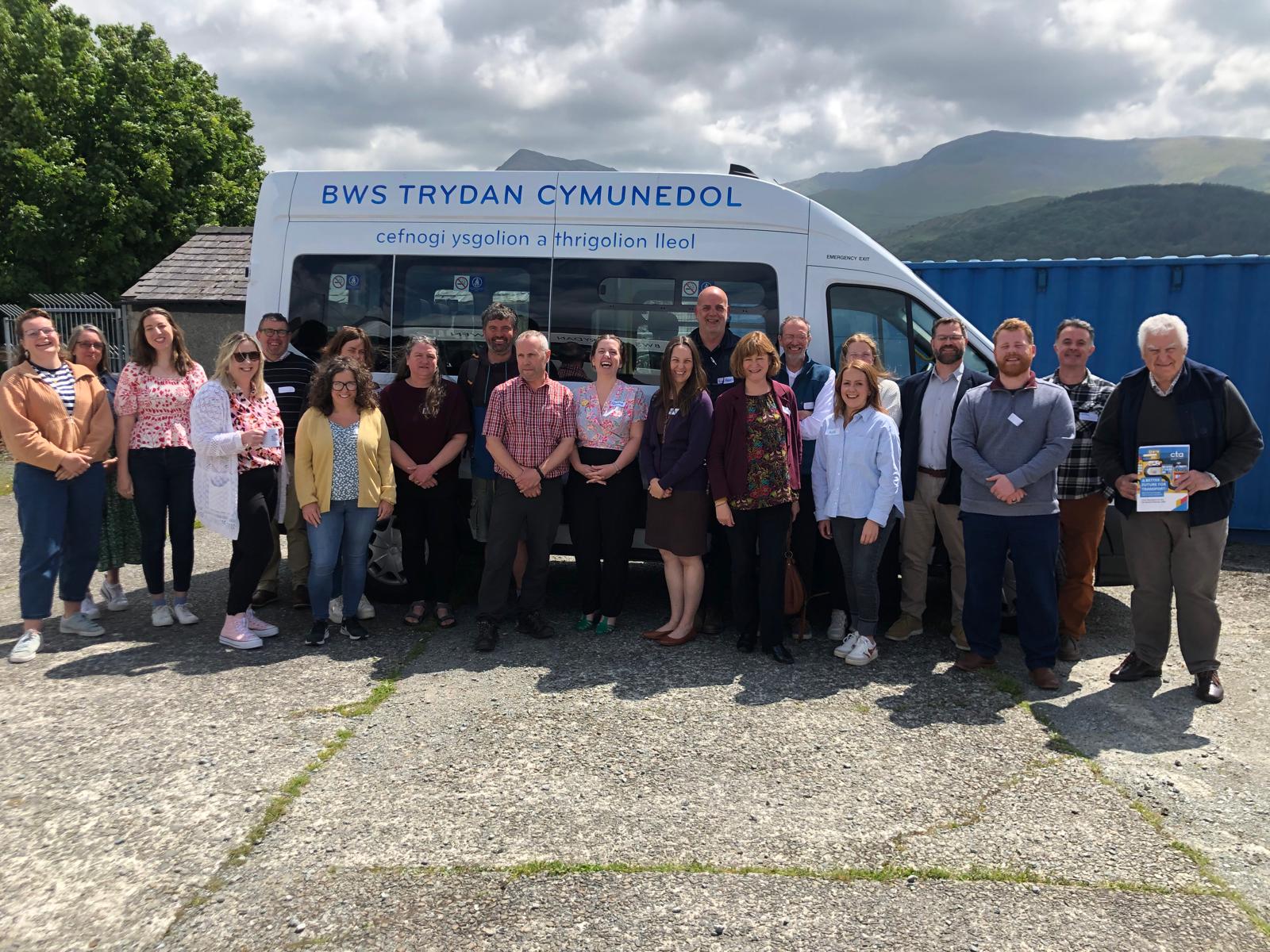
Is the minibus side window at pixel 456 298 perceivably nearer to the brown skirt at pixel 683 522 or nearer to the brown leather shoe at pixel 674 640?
the brown skirt at pixel 683 522

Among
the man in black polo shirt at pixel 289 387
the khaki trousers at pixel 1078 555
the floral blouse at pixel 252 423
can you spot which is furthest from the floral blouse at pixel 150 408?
the khaki trousers at pixel 1078 555

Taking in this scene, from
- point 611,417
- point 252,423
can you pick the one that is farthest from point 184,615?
point 611,417

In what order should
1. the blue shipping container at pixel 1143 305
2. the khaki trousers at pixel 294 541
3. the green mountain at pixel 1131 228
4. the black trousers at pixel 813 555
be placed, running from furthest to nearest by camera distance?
the green mountain at pixel 1131 228, the blue shipping container at pixel 1143 305, the khaki trousers at pixel 294 541, the black trousers at pixel 813 555

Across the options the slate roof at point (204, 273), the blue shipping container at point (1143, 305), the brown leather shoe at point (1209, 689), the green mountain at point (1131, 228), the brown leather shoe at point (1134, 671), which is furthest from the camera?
the green mountain at point (1131, 228)

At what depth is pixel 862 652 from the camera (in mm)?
5184

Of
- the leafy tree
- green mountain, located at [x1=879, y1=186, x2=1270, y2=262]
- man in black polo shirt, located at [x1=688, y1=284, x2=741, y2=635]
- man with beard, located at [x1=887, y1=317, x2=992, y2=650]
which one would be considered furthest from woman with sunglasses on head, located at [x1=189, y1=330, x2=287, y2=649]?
green mountain, located at [x1=879, y1=186, x2=1270, y2=262]

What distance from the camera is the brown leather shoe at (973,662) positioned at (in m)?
5.11

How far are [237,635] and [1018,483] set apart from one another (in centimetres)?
444

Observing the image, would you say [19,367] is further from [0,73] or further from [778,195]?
[0,73]

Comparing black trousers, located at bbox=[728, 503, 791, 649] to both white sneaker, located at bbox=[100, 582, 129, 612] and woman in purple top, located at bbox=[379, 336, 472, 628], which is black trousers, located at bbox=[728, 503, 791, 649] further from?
white sneaker, located at bbox=[100, 582, 129, 612]

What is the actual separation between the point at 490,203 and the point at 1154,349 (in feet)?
13.3

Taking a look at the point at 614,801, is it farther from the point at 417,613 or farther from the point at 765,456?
the point at 417,613

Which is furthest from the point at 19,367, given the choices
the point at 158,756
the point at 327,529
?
the point at 158,756

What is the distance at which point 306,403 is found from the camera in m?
5.59
